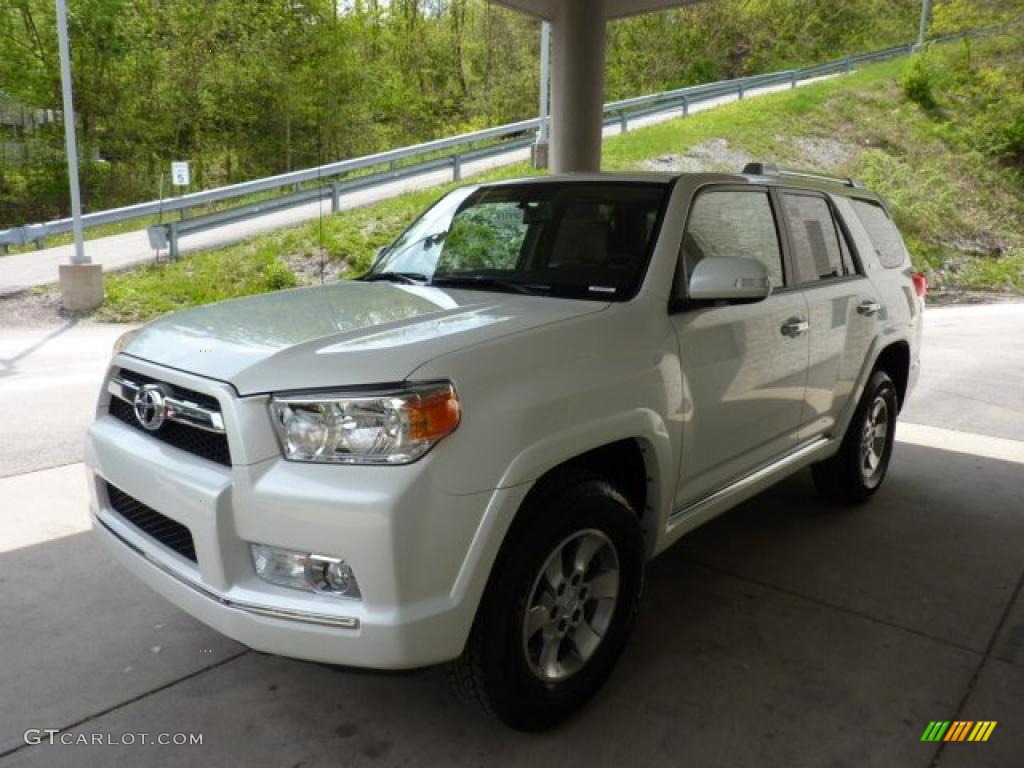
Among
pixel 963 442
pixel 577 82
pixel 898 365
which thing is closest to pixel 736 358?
pixel 898 365

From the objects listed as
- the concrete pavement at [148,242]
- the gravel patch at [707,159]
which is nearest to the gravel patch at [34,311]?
the concrete pavement at [148,242]

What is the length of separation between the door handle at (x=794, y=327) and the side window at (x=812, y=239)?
Answer: 0.73ft

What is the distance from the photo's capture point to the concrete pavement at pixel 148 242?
1370 centimetres

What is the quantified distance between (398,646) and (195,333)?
1289mm

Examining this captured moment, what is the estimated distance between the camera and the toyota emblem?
2.62m

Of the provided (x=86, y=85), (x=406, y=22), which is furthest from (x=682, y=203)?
(x=406, y=22)

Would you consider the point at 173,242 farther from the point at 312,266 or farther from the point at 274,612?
the point at 274,612

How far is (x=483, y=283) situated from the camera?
3.48m

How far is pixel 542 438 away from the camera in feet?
8.14

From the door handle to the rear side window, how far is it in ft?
4.16

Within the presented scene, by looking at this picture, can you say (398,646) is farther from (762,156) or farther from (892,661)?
(762,156)

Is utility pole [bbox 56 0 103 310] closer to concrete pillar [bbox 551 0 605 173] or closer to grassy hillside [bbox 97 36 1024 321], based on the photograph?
grassy hillside [bbox 97 36 1024 321]
